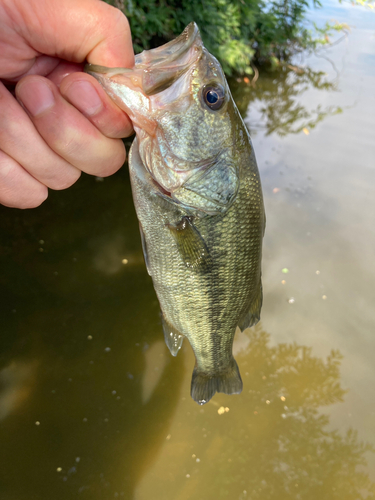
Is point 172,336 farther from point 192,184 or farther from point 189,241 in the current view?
point 192,184

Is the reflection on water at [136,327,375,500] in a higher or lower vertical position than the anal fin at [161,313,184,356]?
lower

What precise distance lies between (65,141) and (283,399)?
2.19 metres

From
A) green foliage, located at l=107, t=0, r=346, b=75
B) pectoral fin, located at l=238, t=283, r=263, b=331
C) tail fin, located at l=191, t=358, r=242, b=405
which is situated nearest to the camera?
pectoral fin, located at l=238, t=283, r=263, b=331

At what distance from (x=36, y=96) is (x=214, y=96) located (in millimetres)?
572

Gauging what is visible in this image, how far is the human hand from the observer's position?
969 mm

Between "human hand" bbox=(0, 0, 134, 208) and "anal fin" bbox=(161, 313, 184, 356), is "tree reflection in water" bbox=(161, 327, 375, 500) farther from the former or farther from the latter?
"human hand" bbox=(0, 0, 134, 208)

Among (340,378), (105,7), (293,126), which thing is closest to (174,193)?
(105,7)

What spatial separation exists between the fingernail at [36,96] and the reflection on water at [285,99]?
3945 millimetres

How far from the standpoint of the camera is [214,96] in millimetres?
1031

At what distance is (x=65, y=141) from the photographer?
1.08 meters

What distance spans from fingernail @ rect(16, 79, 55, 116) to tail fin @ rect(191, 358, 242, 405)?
1.40m

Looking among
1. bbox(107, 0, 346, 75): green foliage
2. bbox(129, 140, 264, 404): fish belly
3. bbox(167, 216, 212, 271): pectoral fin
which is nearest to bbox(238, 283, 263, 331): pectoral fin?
bbox(129, 140, 264, 404): fish belly

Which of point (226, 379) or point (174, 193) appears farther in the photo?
point (226, 379)

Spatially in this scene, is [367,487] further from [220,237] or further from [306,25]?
[306,25]
